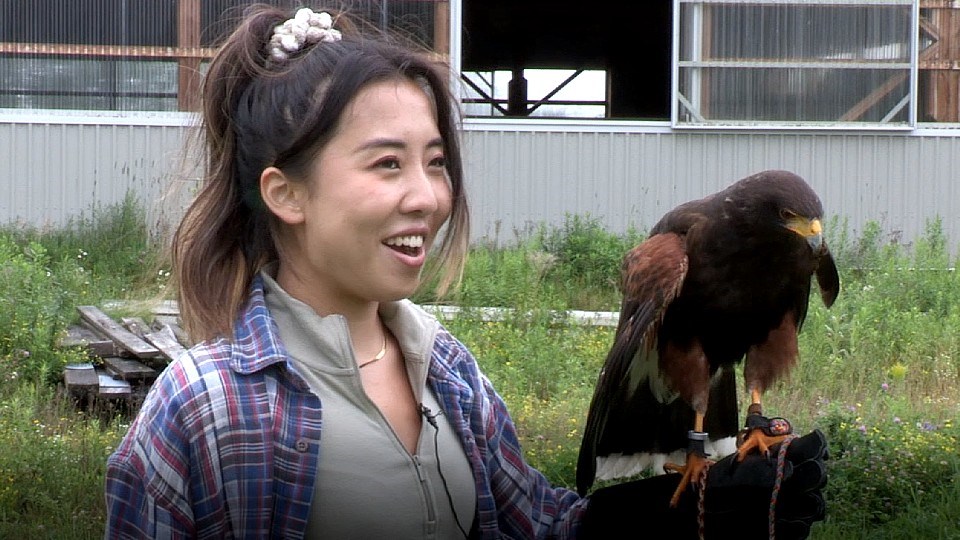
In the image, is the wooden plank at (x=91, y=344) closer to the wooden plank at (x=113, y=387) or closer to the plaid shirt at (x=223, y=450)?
the wooden plank at (x=113, y=387)

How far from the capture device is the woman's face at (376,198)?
6.63 ft

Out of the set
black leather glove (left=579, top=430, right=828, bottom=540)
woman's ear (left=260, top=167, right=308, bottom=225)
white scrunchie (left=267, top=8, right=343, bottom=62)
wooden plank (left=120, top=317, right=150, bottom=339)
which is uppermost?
white scrunchie (left=267, top=8, right=343, bottom=62)

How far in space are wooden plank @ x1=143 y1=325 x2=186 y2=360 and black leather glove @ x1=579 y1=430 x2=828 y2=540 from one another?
15.3ft

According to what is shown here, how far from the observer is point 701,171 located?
11906 millimetres

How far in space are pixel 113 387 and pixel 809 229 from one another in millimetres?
4128

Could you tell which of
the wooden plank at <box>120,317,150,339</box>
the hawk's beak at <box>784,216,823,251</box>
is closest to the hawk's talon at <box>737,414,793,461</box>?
the hawk's beak at <box>784,216,823,251</box>

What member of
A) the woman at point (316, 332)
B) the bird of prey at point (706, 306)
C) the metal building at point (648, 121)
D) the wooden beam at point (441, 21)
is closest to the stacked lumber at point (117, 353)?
the bird of prey at point (706, 306)

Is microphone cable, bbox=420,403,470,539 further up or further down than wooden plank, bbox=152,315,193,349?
further up

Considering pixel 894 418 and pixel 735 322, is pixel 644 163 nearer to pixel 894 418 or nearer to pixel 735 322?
pixel 894 418

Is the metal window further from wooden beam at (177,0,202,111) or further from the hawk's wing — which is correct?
the hawk's wing

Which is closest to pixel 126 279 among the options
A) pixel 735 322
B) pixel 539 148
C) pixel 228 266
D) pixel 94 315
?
pixel 94 315

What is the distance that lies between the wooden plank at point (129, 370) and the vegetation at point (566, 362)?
203 mm

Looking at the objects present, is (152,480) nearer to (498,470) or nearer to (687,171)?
(498,470)

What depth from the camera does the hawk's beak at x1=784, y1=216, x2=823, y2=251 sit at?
357 cm
